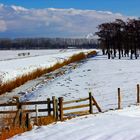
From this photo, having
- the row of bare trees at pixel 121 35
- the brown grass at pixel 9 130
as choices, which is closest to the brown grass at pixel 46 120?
the brown grass at pixel 9 130

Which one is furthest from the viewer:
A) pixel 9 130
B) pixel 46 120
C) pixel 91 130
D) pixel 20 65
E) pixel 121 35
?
pixel 121 35

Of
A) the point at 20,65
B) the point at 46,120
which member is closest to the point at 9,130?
the point at 46,120

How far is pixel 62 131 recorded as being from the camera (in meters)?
14.5

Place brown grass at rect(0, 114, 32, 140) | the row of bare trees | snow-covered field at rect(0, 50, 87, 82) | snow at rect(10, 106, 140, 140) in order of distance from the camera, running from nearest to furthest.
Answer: snow at rect(10, 106, 140, 140) → brown grass at rect(0, 114, 32, 140) → snow-covered field at rect(0, 50, 87, 82) → the row of bare trees

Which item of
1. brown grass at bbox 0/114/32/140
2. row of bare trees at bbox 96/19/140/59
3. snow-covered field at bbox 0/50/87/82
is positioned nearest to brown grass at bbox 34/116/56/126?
brown grass at bbox 0/114/32/140

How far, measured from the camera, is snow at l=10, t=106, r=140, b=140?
13203 millimetres

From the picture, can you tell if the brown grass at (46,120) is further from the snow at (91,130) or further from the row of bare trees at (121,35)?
the row of bare trees at (121,35)

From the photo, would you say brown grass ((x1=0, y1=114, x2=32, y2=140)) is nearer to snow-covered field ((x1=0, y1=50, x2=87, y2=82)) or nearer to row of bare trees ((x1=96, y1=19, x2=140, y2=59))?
snow-covered field ((x1=0, y1=50, x2=87, y2=82))

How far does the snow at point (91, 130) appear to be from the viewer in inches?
520

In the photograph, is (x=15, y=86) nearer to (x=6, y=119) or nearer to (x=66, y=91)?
(x=66, y=91)

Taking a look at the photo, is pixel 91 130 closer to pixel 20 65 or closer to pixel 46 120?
pixel 46 120

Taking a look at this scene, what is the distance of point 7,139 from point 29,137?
72 cm

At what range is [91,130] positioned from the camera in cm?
1434

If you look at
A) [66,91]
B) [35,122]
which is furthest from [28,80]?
[35,122]
